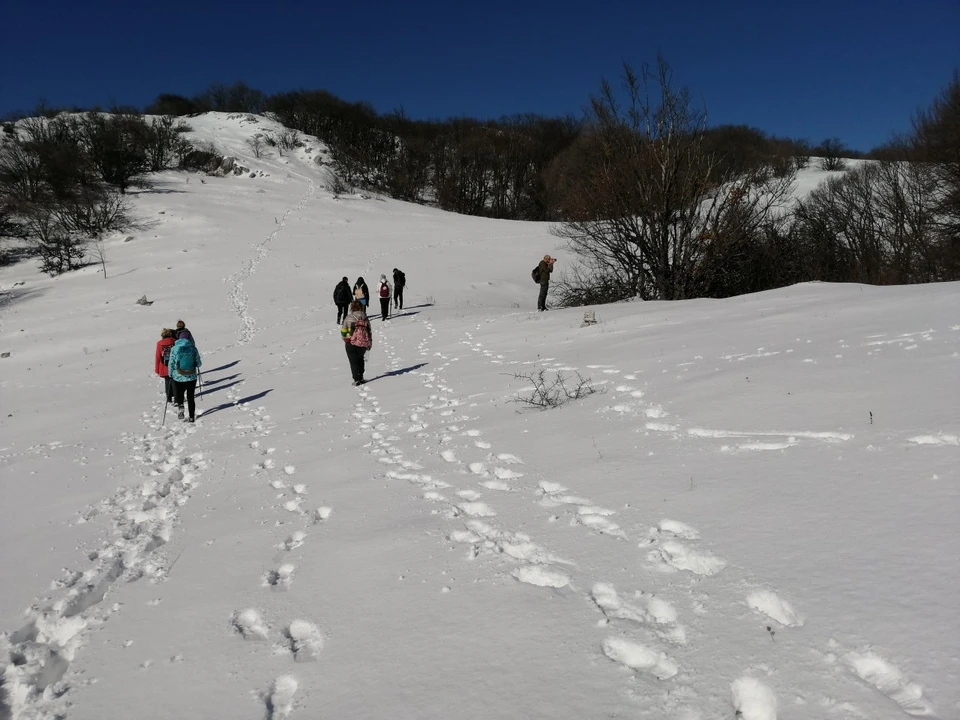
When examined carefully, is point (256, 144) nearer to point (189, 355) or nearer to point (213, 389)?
point (213, 389)

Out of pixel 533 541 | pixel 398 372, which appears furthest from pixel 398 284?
pixel 533 541

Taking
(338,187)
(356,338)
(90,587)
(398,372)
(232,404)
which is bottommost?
(90,587)

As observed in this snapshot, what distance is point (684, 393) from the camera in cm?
623

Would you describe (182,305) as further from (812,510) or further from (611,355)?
(812,510)

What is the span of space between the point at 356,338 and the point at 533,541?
751cm

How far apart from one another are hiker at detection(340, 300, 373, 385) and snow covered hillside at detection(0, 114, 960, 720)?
77cm

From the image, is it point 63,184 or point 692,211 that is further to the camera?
point 63,184

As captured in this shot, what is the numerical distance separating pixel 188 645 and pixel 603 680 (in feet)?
7.54

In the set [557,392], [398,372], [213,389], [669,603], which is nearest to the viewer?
[669,603]

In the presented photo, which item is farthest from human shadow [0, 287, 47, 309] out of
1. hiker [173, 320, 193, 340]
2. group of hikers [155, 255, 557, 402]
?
hiker [173, 320, 193, 340]

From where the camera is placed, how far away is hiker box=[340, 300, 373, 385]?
416 inches

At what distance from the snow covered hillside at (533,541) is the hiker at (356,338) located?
77 centimetres

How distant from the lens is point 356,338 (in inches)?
416

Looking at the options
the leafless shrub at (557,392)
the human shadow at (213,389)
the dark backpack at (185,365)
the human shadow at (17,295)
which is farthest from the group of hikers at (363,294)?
the human shadow at (17,295)
